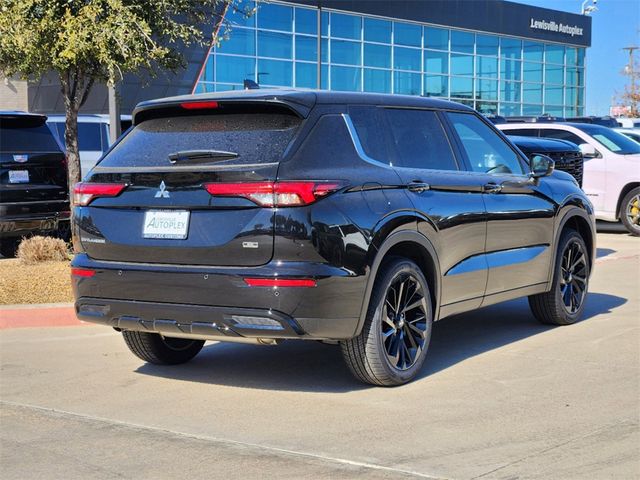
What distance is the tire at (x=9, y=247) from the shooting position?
13789mm

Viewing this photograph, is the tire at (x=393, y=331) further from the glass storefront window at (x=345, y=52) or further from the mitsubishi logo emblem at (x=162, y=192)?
the glass storefront window at (x=345, y=52)

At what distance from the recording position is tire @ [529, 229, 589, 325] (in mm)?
8453

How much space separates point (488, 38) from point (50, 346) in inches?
1862

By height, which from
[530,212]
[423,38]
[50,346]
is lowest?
[50,346]

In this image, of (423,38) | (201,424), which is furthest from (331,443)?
(423,38)

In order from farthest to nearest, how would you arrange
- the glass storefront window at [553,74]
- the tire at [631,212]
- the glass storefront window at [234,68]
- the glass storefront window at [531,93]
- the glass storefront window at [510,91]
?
the glass storefront window at [553,74] < the glass storefront window at [531,93] < the glass storefront window at [510,91] < the glass storefront window at [234,68] < the tire at [631,212]

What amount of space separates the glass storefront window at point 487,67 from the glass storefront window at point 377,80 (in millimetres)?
7109

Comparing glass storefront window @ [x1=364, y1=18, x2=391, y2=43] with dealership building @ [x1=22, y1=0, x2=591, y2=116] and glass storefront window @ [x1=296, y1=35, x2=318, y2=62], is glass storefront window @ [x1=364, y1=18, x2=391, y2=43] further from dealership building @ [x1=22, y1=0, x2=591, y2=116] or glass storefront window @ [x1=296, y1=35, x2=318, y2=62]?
glass storefront window @ [x1=296, y1=35, x2=318, y2=62]

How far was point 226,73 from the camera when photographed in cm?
3947

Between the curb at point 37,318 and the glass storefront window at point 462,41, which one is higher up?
the glass storefront window at point 462,41

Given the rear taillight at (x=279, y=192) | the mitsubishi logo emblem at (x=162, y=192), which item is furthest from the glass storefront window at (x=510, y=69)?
the rear taillight at (x=279, y=192)

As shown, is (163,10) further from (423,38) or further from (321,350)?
(423,38)

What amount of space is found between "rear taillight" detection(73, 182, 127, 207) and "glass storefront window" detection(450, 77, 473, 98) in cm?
4481

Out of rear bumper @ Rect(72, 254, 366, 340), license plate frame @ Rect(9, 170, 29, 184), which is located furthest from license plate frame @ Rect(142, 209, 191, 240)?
license plate frame @ Rect(9, 170, 29, 184)
